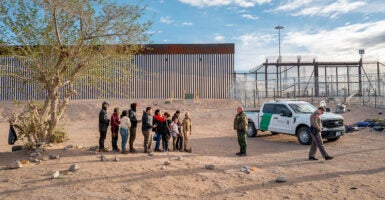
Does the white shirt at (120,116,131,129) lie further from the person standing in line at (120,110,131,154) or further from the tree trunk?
the tree trunk

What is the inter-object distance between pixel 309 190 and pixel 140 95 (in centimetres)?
2921

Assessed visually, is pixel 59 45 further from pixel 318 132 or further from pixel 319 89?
pixel 319 89

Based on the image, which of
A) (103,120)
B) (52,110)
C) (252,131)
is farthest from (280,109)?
(52,110)

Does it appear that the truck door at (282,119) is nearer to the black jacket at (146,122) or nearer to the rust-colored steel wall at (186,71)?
the black jacket at (146,122)

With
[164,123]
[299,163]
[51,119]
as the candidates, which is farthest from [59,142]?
[299,163]

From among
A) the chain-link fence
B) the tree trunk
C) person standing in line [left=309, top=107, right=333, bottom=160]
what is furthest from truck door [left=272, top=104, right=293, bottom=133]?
the chain-link fence

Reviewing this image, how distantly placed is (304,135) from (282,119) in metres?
1.25

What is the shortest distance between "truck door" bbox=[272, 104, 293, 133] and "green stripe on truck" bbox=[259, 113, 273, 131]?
0.34 m

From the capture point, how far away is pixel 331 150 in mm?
11141

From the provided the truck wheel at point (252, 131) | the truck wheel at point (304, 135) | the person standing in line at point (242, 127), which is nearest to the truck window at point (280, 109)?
the truck wheel at point (304, 135)

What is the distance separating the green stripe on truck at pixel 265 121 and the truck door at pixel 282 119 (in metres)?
0.34

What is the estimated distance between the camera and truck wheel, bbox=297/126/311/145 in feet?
41.5

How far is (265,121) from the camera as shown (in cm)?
1457

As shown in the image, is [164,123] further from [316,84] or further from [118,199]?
[316,84]
